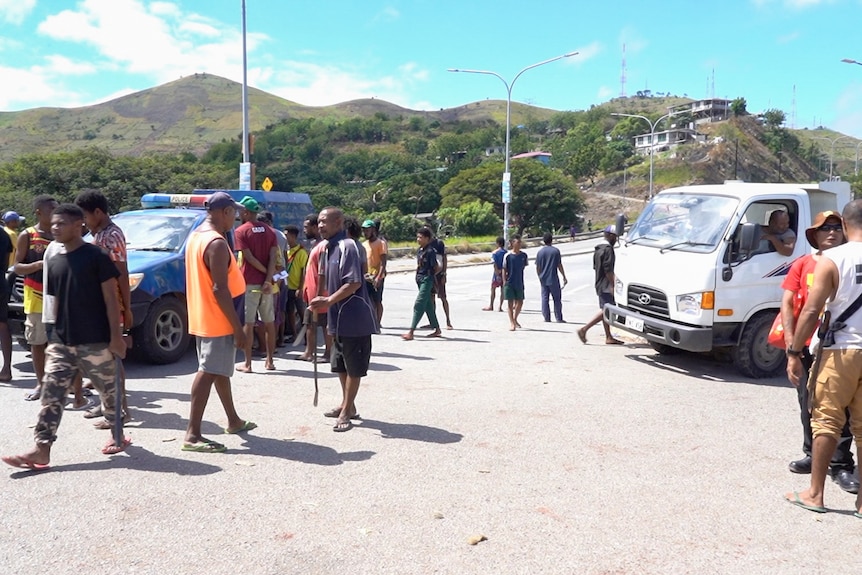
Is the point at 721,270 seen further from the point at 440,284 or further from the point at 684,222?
the point at 440,284

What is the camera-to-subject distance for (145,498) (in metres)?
4.57

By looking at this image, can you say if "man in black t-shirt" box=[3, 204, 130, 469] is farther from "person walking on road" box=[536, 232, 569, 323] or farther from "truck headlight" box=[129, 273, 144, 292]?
"person walking on road" box=[536, 232, 569, 323]

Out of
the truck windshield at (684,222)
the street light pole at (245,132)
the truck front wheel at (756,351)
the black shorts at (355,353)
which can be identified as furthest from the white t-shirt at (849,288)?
the street light pole at (245,132)

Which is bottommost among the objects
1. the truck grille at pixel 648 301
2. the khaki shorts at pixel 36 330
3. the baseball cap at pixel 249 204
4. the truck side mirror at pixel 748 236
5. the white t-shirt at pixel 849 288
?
the khaki shorts at pixel 36 330

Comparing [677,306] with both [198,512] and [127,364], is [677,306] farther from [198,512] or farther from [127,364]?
[127,364]

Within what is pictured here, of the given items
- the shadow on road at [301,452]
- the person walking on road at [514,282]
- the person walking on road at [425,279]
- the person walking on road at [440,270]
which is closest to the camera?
the shadow on road at [301,452]

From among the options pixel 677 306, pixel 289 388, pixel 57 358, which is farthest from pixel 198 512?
pixel 677 306

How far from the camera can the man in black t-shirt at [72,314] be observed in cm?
498

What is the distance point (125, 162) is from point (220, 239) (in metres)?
53.5

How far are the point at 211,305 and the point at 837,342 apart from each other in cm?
425

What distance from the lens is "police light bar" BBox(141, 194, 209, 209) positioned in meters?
11.7

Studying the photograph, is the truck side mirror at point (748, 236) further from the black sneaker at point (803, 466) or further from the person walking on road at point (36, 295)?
the person walking on road at point (36, 295)

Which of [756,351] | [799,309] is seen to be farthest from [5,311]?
[756,351]

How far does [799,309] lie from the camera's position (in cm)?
502
